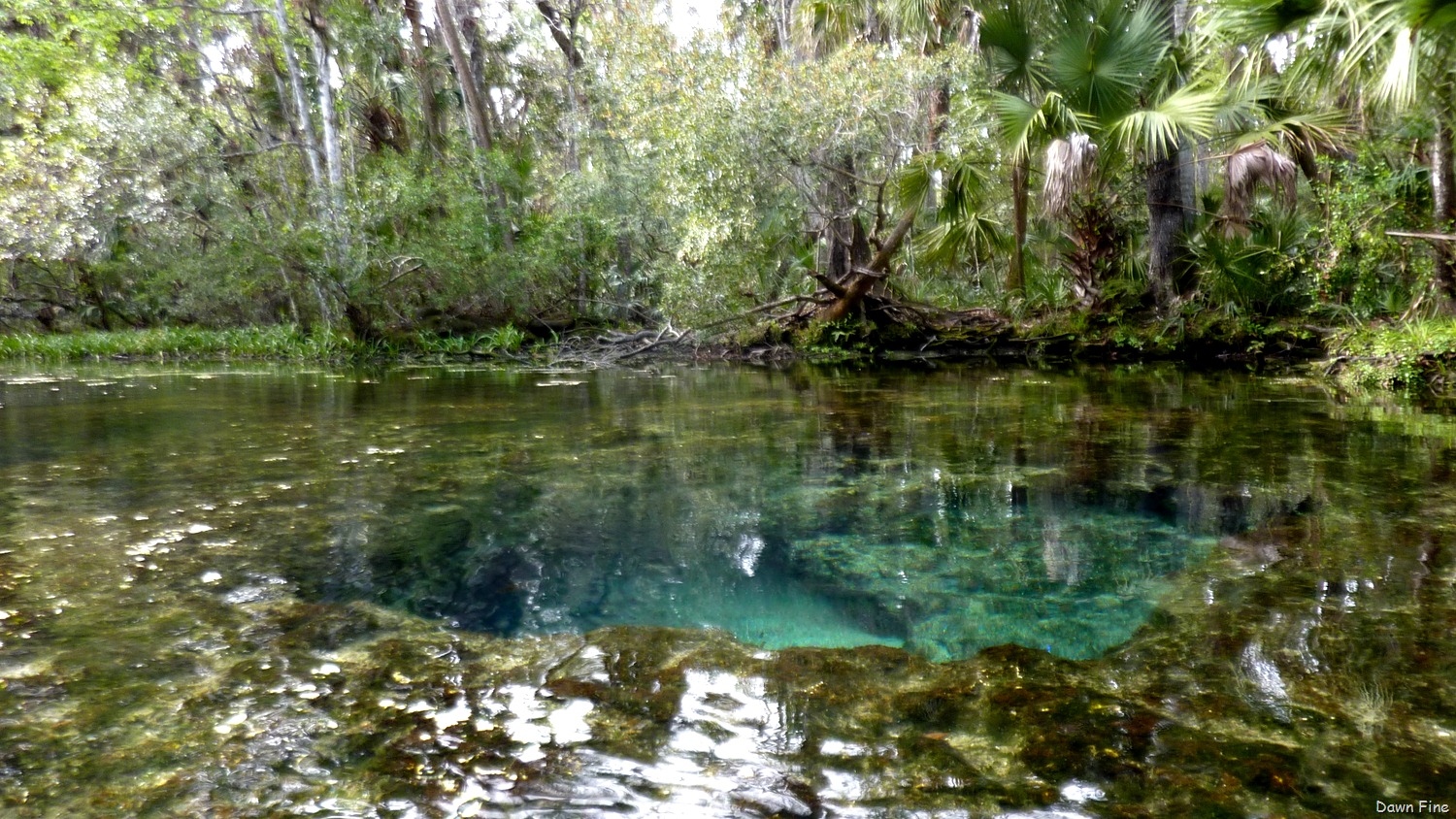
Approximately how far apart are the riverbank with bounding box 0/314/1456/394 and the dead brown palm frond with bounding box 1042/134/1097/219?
110 inches

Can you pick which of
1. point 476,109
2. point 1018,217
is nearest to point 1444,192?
point 1018,217

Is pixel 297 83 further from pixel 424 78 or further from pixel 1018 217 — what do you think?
pixel 1018 217

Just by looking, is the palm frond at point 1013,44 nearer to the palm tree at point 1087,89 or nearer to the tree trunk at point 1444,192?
the palm tree at point 1087,89

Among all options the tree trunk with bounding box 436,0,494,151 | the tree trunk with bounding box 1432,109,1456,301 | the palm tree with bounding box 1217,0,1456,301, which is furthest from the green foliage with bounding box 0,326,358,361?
the tree trunk with bounding box 1432,109,1456,301

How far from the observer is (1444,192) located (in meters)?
6.75

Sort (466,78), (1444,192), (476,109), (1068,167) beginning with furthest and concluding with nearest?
1. (476,109)
2. (466,78)
3. (1068,167)
4. (1444,192)

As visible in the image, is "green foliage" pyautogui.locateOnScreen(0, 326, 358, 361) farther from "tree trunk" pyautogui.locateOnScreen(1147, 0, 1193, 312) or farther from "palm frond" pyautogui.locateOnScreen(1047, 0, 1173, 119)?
"tree trunk" pyautogui.locateOnScreen(1147, 0, 1193, 312)

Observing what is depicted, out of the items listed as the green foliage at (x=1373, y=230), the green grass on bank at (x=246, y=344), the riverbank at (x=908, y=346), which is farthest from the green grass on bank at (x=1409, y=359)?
the green grass on bank at (x=246, y=344)

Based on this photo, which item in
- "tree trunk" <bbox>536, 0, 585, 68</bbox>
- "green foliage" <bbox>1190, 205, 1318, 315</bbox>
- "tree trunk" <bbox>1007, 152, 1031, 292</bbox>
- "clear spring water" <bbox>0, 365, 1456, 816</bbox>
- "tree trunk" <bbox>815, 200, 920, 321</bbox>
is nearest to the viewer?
"clear spring water" <bbox>0, 365, 1456, 816</bbox>

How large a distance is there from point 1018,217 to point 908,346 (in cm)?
255

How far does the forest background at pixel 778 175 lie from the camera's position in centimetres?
803

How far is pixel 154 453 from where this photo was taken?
492 cm

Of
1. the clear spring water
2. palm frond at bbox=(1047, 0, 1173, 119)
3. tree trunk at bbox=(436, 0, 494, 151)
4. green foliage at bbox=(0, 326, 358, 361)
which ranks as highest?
tree trunk at bbox=(436, 0, 494, 151)

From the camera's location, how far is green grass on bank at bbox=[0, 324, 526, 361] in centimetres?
1467
